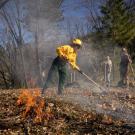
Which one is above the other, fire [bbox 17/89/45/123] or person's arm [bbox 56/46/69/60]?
person's arm [bbox 56/46/69/60]

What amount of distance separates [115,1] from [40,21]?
25.1ft

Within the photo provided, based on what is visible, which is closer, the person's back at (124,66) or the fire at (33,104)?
the fire at (33,104)

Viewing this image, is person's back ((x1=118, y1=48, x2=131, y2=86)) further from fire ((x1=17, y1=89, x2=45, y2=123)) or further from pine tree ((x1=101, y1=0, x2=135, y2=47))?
pine tree ((x1=101, y1=0, x2=135, y2=47))

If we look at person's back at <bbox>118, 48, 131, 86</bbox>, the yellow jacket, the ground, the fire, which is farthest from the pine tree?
the fire

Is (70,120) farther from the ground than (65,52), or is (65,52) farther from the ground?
(65,52)

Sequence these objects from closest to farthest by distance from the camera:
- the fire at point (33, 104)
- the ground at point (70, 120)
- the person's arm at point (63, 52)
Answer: the ground at point (70, 120) → the fire at point (33, 104) → the person's arm at point (63, 52)

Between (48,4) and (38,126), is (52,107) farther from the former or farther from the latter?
(48,4)

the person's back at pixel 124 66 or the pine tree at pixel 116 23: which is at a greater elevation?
A: the pine tree at pixel 116 23

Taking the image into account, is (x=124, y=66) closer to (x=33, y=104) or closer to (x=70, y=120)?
(x=33, y=104)

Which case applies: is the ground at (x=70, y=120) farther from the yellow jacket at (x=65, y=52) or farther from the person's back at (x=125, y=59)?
the person's back at (x=125, y=59)

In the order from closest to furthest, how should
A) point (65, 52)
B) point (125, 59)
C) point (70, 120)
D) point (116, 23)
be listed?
point (70, 120) → point (65, 52) → point (125, 59) → point (116, 23)

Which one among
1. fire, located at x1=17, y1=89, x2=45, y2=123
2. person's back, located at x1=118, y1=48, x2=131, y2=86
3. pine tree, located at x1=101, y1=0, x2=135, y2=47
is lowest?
fire, located at x1=17, y1=89, x2=45, y2=123

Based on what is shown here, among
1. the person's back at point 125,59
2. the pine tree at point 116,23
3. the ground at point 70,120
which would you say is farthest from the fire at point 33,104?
the pine tree at point 116,23

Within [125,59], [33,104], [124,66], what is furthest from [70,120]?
[124,66]
